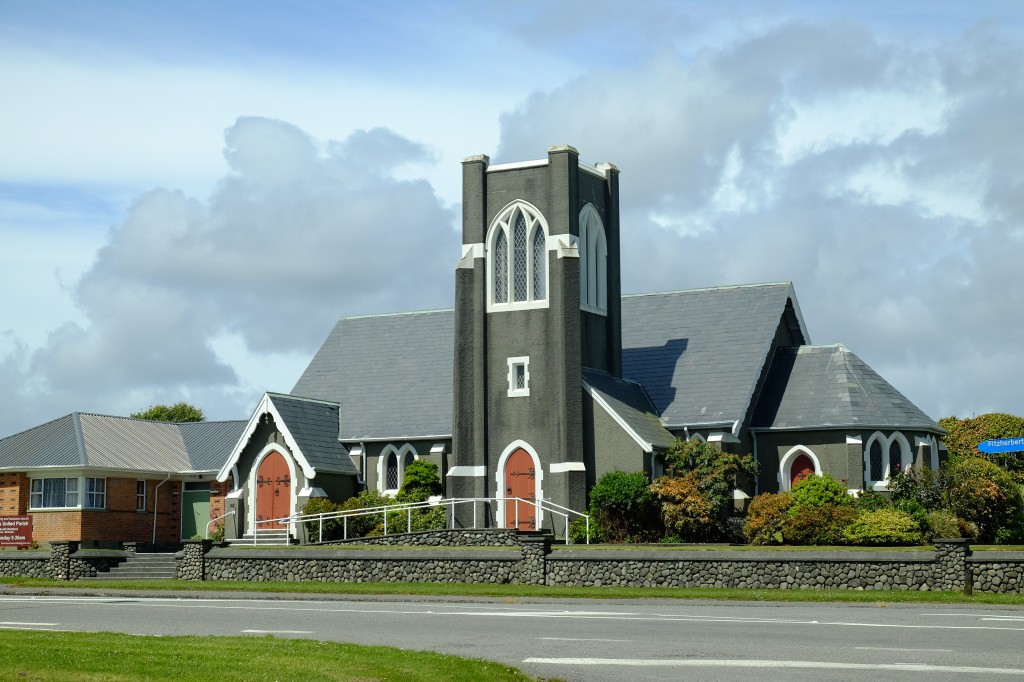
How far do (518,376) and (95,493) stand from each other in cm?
1750

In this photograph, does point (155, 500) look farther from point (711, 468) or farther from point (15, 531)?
point (711, 468)

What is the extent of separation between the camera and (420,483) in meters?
46.2

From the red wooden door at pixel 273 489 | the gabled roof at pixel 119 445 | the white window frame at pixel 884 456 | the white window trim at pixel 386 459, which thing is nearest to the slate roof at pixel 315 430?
the white window trim at pixel 386 459

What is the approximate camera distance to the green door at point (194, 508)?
53656mm

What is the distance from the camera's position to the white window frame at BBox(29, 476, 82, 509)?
1932 inches

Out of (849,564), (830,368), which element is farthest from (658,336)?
(849,564)

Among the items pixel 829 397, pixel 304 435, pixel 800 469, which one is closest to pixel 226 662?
pixel 304 435

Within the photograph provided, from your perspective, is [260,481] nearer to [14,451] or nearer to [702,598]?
[14,451]

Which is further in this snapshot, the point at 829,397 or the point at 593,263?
the point at 593,263

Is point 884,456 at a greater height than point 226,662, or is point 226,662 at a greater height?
point 884,456

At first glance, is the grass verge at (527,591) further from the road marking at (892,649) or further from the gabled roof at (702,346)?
the gabled roof at (702,346)

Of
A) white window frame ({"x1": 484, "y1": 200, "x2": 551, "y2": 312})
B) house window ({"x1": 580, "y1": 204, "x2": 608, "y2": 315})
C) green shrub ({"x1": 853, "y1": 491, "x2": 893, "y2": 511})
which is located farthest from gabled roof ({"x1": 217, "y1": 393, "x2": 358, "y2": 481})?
green shrub ({"x1": 853, "y1": 491, "x2": 893, "y2": 511})

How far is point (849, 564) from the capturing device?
30641mm

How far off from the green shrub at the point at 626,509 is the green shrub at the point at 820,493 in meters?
4.50
